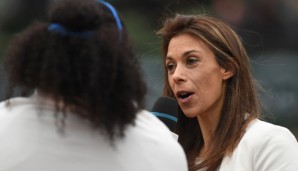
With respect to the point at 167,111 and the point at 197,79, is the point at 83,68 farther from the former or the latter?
the point at 197,79

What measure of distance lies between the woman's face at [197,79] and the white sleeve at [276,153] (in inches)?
14.1

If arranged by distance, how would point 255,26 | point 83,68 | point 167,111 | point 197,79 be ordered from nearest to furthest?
point 83,68
point 167,111
point 197,79
point 255,26

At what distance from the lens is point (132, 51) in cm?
173

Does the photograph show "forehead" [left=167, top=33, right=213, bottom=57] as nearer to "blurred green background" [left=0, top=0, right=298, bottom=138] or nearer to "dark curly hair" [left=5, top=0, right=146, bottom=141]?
"dark curly hair" [left=5, top=0, right=146, bottom=141]

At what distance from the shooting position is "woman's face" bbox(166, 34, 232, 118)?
2934 mm

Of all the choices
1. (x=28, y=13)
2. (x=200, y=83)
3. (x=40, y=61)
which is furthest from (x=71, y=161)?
(x=28, y=13)

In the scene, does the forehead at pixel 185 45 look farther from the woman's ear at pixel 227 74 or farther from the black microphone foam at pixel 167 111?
the black microphone foam at pixel 167 111

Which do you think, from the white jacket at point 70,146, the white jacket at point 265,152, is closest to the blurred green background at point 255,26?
the white jacket at point 265,152

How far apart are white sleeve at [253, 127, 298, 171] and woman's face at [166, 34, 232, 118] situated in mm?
358

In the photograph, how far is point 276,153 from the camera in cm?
262

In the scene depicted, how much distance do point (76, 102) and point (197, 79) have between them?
52.4 inches

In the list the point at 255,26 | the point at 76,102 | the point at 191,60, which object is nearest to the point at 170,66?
the point at 191,60

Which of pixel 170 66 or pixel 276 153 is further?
pixel 170 66

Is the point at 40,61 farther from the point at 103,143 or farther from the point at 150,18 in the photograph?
the point at 150,18
